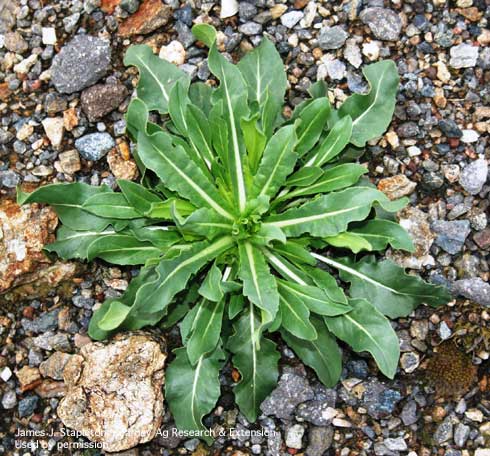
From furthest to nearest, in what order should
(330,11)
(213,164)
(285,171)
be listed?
(330,11) < (213,164) < (285,171)

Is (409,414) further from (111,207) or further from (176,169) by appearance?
(111,207)

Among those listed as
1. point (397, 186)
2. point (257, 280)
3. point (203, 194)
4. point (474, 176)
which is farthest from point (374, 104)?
point (257, 280)

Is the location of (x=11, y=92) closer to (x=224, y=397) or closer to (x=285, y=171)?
(x=285, y=171)

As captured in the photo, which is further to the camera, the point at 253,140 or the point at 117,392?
the point at 117,392

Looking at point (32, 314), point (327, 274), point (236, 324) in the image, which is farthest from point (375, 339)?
point (32, 314)

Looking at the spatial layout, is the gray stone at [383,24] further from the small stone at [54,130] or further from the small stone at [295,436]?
the small stone at [295,436]
